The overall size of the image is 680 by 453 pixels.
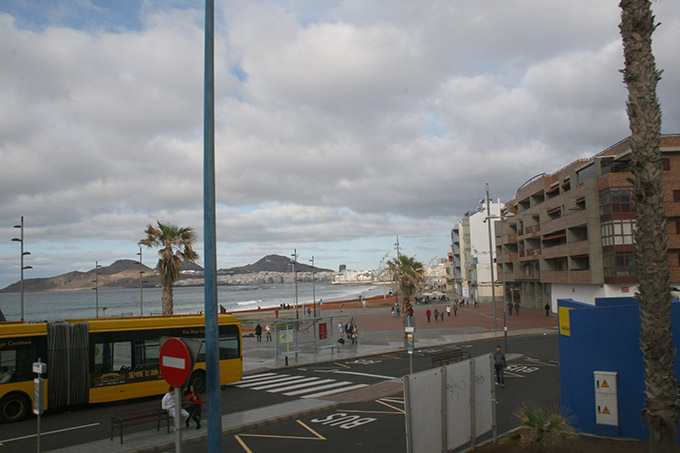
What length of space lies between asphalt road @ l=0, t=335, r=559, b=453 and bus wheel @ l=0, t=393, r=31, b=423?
439 mm

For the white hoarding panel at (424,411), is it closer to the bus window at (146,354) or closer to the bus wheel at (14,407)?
the bus window at (146,354)

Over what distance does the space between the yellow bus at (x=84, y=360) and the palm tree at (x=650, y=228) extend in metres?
13.2

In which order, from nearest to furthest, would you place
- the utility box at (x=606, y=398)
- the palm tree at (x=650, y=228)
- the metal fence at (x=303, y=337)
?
the palm tree at (x=650, y=228) < the utility box at (x=606, y=398) < the metal fence at (x=303, y=337)

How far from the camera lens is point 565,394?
13.2 meters

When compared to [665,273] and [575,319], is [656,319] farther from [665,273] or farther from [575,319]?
[575,319]

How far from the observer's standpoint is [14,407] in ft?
52.6

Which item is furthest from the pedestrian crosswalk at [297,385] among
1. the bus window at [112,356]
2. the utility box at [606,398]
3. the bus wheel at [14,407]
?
the utility box at [606,398]

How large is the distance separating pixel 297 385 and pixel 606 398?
1295 cm

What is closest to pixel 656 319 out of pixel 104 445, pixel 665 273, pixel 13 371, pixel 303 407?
pixel 665 273

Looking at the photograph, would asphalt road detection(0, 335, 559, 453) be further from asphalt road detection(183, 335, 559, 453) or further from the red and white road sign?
the red and white road sign

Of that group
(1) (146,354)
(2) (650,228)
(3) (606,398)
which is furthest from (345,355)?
(2) (650,228)

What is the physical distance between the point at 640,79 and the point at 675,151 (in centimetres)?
4186

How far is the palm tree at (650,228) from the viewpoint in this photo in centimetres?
845

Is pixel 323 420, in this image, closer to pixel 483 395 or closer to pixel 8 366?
pixel 483 395
